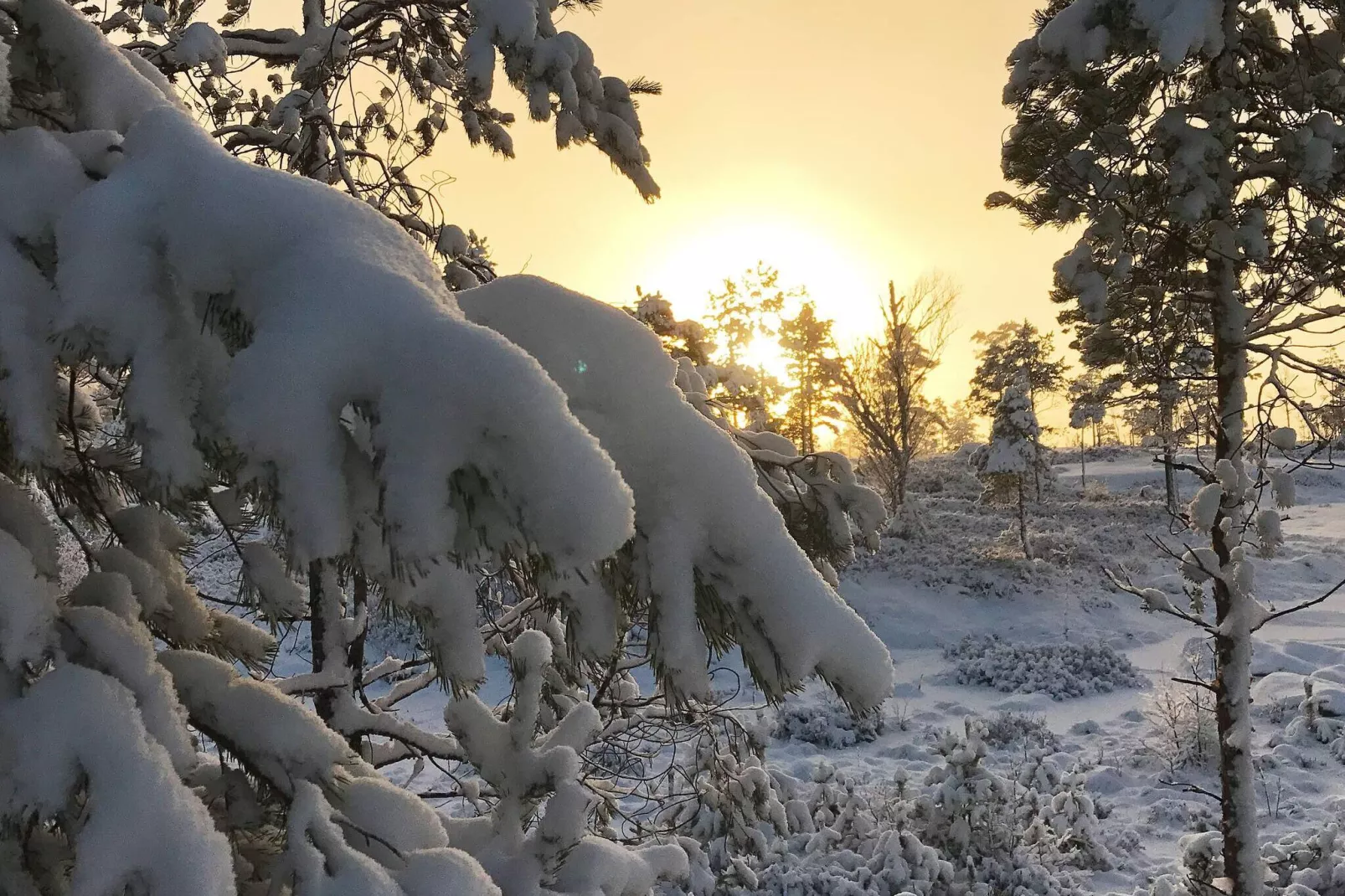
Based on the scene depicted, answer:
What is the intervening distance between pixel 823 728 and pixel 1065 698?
402 centimetres

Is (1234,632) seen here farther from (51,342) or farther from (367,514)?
(51,342)

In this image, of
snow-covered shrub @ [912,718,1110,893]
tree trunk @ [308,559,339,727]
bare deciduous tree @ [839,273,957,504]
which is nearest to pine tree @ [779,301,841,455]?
bare deciduous tree @ [839,273,957,504]

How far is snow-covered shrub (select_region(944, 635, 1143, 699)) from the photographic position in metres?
11.3

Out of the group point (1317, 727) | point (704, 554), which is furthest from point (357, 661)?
point (1317, 727)

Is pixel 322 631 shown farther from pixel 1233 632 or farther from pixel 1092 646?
pixel 1092 646

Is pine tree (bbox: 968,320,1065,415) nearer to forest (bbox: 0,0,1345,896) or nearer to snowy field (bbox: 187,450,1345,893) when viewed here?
snowy field (bbox: 187,450,1345,893)

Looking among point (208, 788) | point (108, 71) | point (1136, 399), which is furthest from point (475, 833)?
point (1136, 399)

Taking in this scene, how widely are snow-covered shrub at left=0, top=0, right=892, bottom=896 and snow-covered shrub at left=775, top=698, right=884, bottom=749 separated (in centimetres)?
893

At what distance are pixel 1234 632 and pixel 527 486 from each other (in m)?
5.09

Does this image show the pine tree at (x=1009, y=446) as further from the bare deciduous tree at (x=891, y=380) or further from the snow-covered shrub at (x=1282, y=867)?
the snow-covered shrub at (x=1282, y=867)

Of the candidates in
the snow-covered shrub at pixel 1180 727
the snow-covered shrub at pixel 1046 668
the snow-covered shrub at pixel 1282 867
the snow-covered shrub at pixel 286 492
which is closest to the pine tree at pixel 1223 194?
the snow-covered shrub at pixel 1282 867

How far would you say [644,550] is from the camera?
1.08 meters

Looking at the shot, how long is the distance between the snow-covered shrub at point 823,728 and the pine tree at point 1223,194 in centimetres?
535

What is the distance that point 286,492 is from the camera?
31.6 inches
